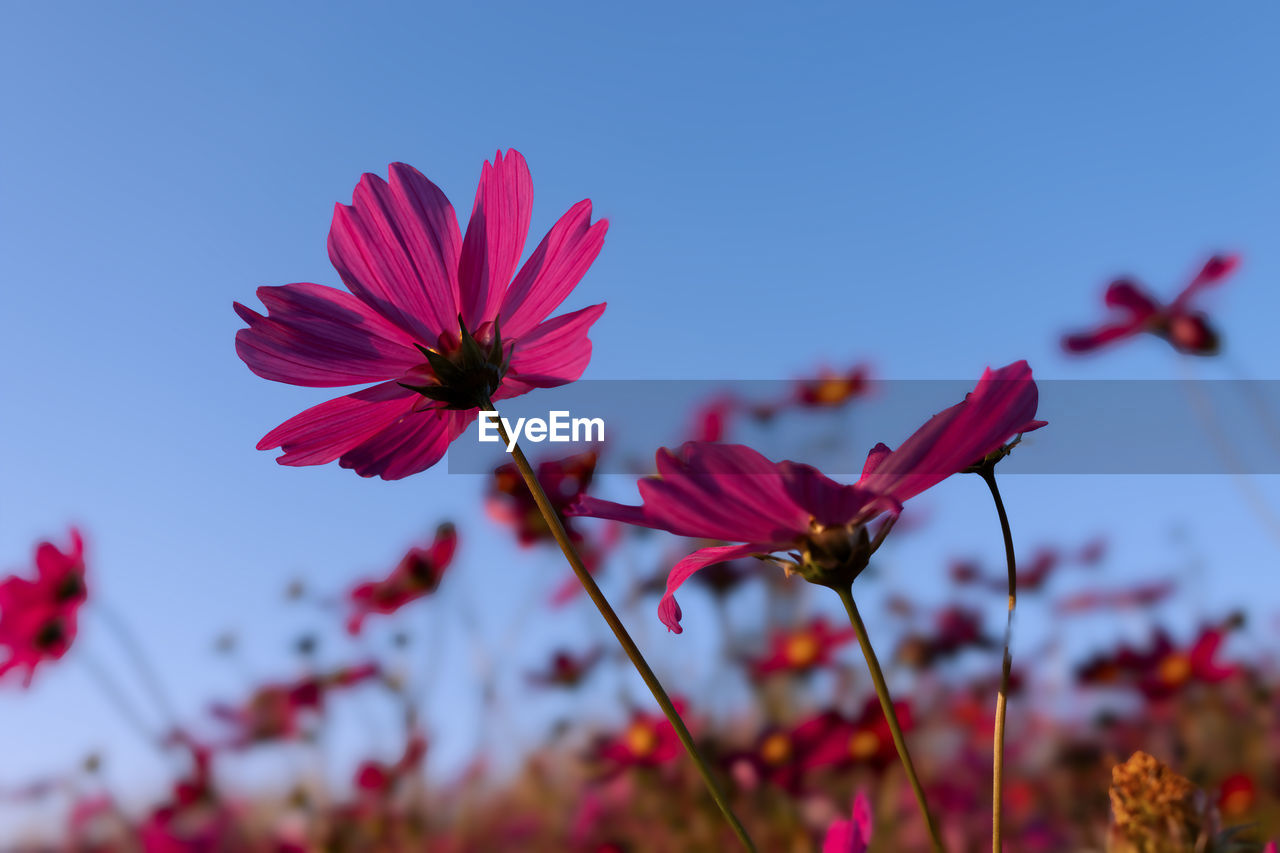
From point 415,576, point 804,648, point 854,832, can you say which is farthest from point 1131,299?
point 854,832

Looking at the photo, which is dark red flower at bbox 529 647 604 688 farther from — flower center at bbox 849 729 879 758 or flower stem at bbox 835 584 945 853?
flower stem at bbox 835 584 945 853

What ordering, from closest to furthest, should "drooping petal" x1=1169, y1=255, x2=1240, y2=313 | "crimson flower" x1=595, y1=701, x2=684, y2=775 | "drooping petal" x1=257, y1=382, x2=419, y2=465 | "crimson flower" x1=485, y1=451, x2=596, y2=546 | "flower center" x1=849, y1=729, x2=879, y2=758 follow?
"drooping petal" x1=257, y1=382, x2=419, y2=465
"crimson flower" x1=485, y1=451, x2=596, y2=546
"flower center" x1=849, y1=729, x2=879, y2=758
"crimson flower" x1=595, y1=701, x2=684, y2=775
"drooping petal" x1=1169, y1=255, x2=1240, y2=313

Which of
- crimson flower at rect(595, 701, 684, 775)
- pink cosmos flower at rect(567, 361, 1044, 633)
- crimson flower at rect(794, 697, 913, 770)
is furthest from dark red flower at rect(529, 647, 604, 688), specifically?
pink cosmos flower at rect(567, 361, 1044, 633)

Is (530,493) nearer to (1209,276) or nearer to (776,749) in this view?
(776,749)

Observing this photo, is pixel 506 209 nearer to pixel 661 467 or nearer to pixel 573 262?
pixel 573 262

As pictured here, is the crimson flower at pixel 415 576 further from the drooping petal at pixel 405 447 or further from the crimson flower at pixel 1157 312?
the crimson flower at pixel 1157 312

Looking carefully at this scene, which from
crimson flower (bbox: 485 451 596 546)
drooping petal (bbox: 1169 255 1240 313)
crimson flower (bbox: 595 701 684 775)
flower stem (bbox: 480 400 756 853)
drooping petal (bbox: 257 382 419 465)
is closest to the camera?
flower stem (bbox: 480 400 756 853)

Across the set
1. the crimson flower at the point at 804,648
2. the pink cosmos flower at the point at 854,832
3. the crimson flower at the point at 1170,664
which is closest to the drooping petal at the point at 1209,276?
the crimson flower at the point at 1170,664

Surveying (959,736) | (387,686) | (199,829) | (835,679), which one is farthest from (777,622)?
(199,829)
